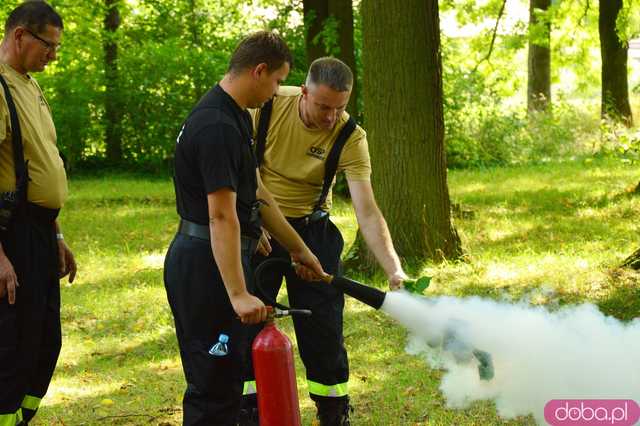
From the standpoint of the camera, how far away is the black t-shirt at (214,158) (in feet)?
11.5

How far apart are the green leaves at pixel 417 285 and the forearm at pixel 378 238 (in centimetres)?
20

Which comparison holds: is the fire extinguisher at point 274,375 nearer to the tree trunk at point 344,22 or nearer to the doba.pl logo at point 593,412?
the doba.pl logo at point 593,412

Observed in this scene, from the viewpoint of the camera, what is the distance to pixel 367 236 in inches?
189

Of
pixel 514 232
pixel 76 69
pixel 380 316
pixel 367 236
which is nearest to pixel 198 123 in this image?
pixel 367 236

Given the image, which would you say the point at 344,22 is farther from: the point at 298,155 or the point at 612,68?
the point at 298,155

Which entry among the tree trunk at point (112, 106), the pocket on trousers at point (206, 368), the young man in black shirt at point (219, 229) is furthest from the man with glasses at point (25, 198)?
the tree trunk at point (112, 106)

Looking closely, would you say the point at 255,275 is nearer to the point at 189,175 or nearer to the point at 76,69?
the point at 189,175

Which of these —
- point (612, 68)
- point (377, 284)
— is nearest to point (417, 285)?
point (377, 284)

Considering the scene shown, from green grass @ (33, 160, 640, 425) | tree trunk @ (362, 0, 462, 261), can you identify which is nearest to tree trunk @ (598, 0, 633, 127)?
green grass @ (33, 160, 640, 425)

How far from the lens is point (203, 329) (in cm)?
380

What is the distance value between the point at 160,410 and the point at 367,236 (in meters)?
1.84

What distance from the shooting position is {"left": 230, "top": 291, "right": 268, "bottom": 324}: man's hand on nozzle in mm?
3570

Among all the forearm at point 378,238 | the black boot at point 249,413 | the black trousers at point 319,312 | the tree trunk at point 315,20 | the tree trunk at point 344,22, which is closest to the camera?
the forearm at point 378,238

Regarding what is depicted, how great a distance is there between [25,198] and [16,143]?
254 mm
